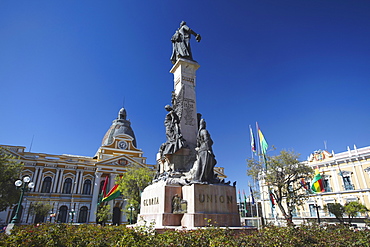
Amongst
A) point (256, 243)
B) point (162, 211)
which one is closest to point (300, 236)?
point (256, 243)

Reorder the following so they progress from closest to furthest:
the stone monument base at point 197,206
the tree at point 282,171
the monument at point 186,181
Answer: the stone monument base at point 197,206 < the monument at point 186,181 < the tree at point 282,171

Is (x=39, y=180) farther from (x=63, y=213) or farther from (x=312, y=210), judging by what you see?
(x=312, y=210)

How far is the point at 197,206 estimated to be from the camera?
6.89 metres

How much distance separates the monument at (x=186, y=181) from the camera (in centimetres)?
700

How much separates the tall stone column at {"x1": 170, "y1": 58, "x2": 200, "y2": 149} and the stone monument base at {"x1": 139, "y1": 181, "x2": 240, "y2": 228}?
2.24m

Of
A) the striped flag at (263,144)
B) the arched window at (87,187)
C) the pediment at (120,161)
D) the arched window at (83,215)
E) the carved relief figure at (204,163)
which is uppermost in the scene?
the pediment at (120,161)

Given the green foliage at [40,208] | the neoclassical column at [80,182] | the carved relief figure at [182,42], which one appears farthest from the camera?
the neoclassical column at [80,182]

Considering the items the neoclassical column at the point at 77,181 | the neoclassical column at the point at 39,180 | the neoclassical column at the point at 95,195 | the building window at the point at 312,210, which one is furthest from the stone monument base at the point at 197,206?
the neoclassical column at the point at 39,180

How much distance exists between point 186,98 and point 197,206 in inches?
187

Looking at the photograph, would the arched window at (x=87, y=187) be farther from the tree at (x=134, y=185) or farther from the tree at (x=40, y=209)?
the tree at (x=134, y=185)

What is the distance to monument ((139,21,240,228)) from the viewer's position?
7.00 meters

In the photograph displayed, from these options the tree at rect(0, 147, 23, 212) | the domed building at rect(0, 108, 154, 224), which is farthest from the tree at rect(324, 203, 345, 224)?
the tree at rect(0, 147, 23, 212)

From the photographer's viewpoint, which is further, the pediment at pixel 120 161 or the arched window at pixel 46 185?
the pediment at pixel 120 161

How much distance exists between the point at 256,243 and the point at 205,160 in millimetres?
3790
